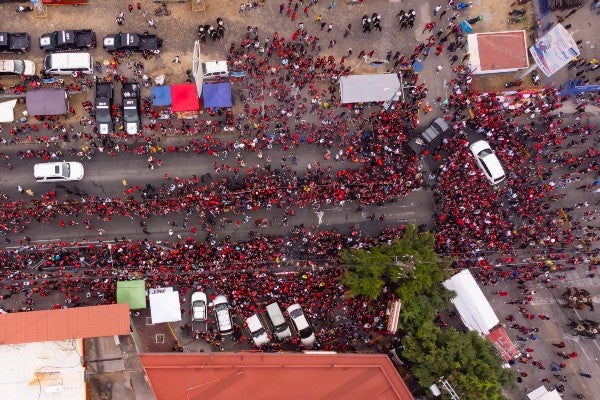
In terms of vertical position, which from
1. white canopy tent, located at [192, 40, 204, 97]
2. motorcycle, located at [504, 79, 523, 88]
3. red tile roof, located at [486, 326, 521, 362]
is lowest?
red tile roof, located at [486, 326, 521, 362]

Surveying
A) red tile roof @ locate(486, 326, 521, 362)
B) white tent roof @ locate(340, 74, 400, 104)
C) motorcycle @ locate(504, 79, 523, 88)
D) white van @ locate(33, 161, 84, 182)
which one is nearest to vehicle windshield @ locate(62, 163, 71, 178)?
white van @ locate(33, 161, 84, 182)

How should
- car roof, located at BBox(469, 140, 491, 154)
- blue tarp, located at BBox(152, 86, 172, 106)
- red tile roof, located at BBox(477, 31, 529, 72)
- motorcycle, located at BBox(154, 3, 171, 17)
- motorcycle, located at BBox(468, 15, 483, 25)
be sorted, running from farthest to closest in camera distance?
motorcycle, located at BBox(468, 15, 483, 25)
red tile roof, located at BBox(477, 31, 529, 72)
motorcycle, located at BBox(154, 3, 171, 17)
car roof, located at BBox(469, 140, 491, 154)
blue tarp, located at BBox(152, 86, 172, 106)

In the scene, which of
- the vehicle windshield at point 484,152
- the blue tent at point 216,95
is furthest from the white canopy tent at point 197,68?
the vehicle windshield at point 484,152

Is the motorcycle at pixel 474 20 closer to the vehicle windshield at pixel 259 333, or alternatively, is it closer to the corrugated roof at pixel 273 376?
the corrugated roof at pixel 273 376

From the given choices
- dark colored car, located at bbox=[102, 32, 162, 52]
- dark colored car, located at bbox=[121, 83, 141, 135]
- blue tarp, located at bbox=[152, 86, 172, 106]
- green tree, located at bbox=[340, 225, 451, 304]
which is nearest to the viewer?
green tree, located at bbox=[340, 225, 451, 304]

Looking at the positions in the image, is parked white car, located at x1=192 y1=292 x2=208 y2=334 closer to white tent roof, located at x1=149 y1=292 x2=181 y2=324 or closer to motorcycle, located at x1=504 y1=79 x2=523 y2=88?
white tent roof, located at x1=149 y1=292 x2=181 y2=324

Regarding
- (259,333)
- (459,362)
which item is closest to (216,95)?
(259,333)

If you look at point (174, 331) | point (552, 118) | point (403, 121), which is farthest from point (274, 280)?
point (552, 118)
